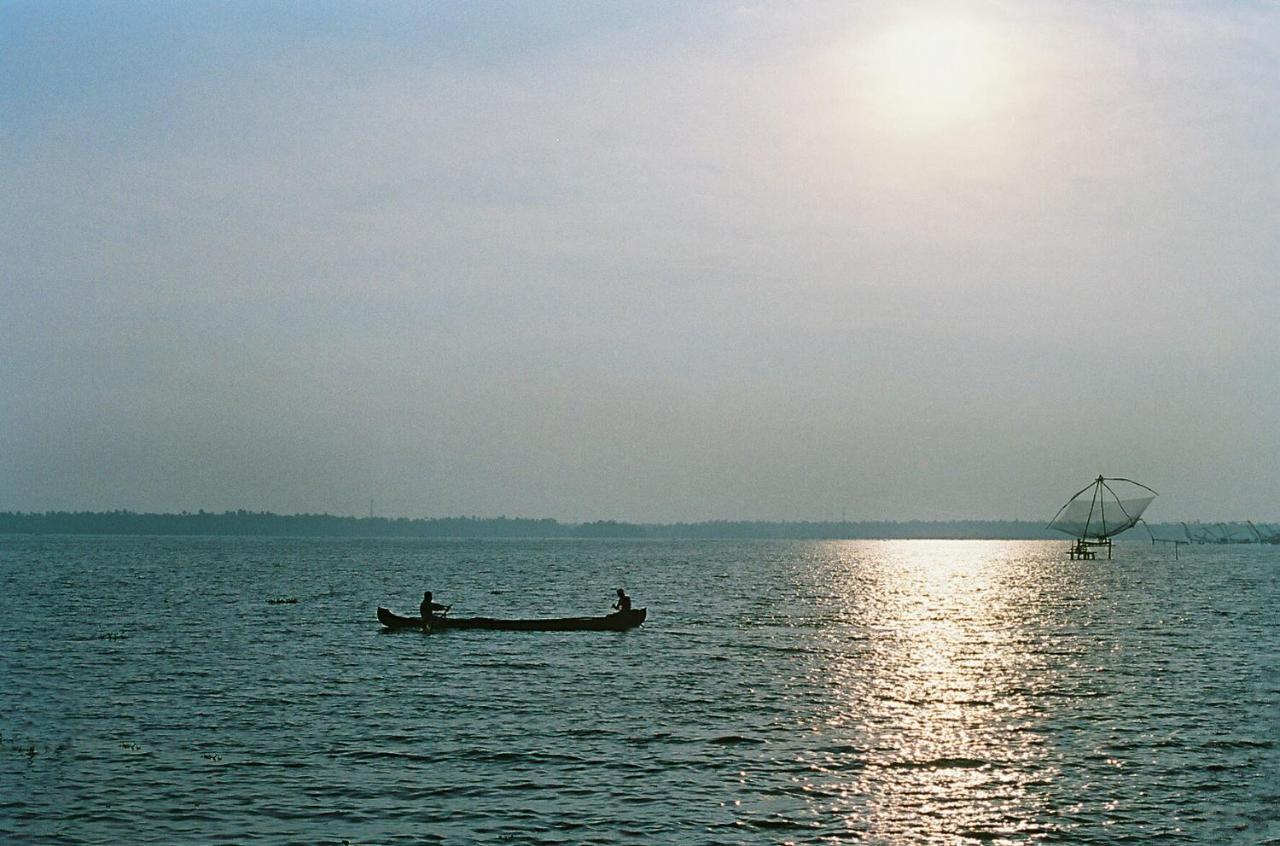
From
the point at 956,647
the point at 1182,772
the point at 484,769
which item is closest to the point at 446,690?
the point at 484,769

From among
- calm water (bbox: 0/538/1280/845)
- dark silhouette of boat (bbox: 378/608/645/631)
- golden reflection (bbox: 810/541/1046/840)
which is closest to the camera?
calm water (bbox: 0/538/1280/845)

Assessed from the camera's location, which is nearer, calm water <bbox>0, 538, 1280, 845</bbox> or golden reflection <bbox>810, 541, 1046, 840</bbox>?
calm water <bbox>0, 538, 1280, 845</bbox>

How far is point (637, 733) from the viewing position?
42125mm

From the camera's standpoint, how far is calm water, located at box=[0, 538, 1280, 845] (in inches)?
1209

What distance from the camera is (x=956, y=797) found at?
33375mm

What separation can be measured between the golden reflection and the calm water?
189mm

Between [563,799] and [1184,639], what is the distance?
60402mm

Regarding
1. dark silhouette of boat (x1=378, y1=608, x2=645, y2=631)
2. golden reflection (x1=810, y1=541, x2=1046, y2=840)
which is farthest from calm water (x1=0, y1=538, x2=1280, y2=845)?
dark silhouette of boat (x1=378, y1=608, x2=645, y2=631)

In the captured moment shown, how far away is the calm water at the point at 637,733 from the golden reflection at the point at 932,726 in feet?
0.62

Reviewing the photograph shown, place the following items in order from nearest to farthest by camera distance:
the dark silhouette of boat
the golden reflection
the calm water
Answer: the calm water
the golden reflection
the dark silhouette of boat

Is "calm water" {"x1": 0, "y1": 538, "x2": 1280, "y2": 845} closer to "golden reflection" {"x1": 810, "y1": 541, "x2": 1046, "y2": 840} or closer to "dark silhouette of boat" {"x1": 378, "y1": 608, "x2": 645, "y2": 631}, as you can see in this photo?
"golden reflection" {"x1": 810, "y1": 541, "x2": 1046, "y2": 840}

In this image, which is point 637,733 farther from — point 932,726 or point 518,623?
point 518,623

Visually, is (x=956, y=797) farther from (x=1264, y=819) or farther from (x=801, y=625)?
(x=801, y=625)

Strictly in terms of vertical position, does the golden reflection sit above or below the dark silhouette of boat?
below
